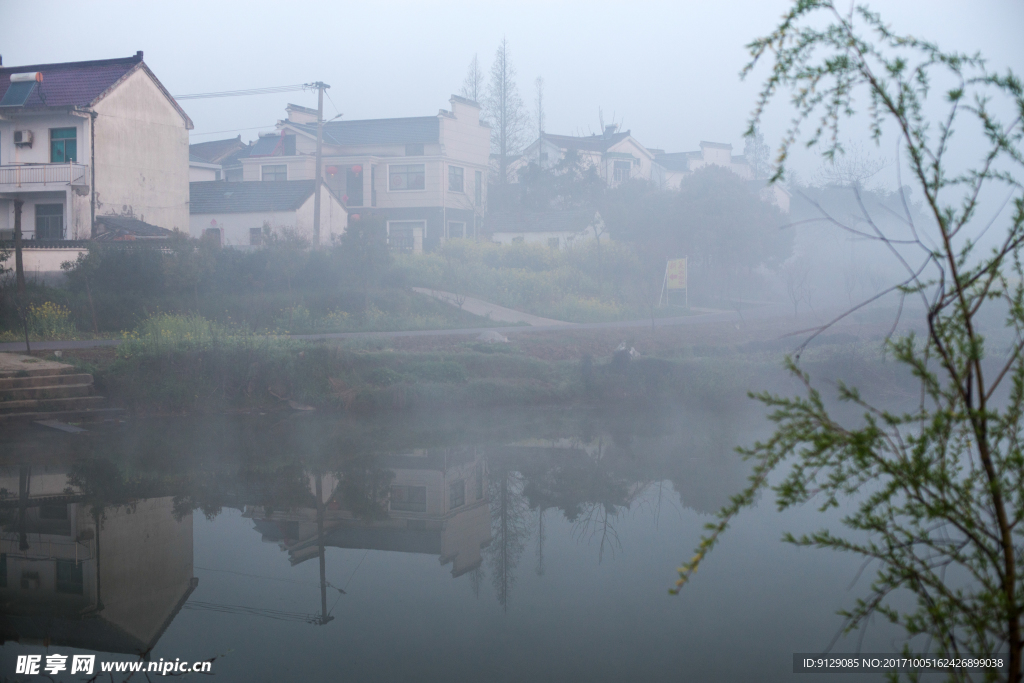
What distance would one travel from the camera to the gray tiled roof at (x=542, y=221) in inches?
1364

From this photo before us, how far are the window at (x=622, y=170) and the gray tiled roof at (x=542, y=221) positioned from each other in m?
7.98

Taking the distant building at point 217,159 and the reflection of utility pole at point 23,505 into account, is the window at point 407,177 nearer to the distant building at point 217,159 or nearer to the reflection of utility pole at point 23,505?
the distant building at point 217,159

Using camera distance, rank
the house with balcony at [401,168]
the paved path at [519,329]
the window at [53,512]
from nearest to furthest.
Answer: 1. the window at [53,512]
2. the paved path at [519,329]
3. the house with balcony at [401,168]

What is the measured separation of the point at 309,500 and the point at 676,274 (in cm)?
2003

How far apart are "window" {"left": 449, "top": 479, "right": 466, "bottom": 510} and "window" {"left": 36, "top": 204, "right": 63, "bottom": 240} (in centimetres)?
2289

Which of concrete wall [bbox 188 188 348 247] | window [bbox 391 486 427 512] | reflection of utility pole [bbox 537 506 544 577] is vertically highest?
concrete wall [bbox 188 188 348 247]

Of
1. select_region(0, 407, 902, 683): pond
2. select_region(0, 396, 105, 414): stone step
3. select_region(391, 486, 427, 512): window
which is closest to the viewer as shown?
select_region(0, 407, 902, 683): pond

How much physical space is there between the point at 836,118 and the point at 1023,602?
1.90 metres

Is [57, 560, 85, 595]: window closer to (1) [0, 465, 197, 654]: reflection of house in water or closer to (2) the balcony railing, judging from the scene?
(1) [0, 465, 197, 654]: reflection of house in water

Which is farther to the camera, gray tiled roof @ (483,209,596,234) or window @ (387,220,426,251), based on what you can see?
window @ (387,220,426,251)

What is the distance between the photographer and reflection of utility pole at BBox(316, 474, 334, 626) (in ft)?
17.9

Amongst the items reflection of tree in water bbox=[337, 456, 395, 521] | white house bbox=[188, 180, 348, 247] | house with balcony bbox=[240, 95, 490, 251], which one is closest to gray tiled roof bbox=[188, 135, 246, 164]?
house with balcony bbox=[240, 95, 490, 251]

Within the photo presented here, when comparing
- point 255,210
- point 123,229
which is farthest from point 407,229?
point 123,229
